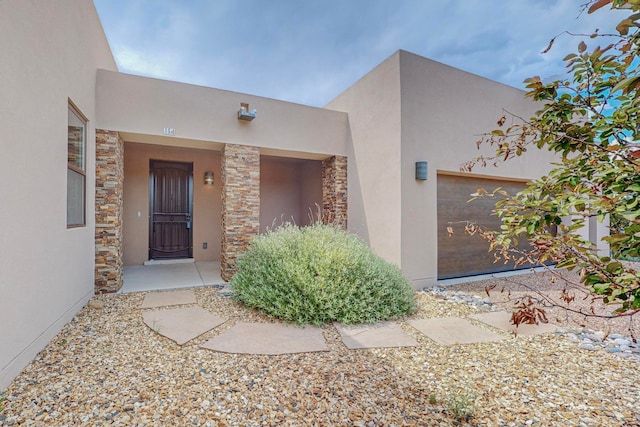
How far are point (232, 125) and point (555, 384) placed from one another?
587cm

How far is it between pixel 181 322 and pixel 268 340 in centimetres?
127

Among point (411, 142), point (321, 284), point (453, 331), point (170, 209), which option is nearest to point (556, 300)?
point (453, 331)

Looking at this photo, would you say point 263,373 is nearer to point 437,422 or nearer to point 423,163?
point 437,422

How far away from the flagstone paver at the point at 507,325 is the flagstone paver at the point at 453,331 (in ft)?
0.78

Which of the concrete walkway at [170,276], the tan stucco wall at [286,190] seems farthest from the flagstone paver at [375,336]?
the tan stucco wall at [286,190]

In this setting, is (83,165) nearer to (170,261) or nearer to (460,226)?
(170,261)

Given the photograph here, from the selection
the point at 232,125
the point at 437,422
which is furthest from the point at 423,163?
the point at 437,422

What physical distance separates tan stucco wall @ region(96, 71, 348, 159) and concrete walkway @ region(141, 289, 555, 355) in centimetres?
321

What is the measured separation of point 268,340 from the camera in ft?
10.6

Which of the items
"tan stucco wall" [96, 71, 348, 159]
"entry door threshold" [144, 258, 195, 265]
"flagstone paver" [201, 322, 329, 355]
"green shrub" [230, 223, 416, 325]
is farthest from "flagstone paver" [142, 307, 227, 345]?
"entry door threshold" [144, 258, 195, 265]

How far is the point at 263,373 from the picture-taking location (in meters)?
2.55

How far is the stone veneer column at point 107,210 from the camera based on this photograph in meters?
4.96

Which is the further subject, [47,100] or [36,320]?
[47,100]

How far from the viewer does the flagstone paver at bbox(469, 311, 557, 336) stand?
142 inches
